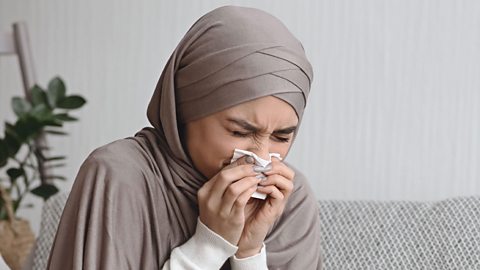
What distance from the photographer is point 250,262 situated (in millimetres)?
1645

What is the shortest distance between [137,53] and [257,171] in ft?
4.39

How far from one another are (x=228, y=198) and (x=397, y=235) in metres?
0.62

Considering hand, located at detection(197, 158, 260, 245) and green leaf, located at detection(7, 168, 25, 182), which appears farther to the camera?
green leaf, located at detection(7, 168, 25, 182)

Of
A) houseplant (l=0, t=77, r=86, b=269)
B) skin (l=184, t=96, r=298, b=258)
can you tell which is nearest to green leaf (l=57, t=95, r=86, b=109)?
houseplant (l=0, t=77, r=86, b=269)

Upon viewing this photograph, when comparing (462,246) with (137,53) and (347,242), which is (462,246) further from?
(137,53)

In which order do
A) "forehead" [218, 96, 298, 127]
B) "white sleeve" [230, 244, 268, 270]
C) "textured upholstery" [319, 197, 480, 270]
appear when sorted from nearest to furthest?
"forehead" [218, 96, 298, 127] → "white sleeve" [230, 244, 268, 270] → "textured upholstery" [319, 197, 480, 270]

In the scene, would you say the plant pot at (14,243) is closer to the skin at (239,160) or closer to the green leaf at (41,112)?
the green leaf at (41,112)

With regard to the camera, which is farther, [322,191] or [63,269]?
[322,191]

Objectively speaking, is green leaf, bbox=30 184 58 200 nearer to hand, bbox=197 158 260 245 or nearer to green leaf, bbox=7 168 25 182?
green leaf, bbox=7 168 25 182

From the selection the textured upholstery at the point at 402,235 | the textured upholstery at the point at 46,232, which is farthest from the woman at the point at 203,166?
the textured upholstery at the point at 46,232

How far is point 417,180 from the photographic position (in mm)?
2375

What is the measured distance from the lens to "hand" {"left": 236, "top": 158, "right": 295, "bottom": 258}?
1.58m

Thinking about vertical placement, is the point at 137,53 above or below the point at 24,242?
above

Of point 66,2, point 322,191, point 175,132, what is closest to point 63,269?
point 175,132
